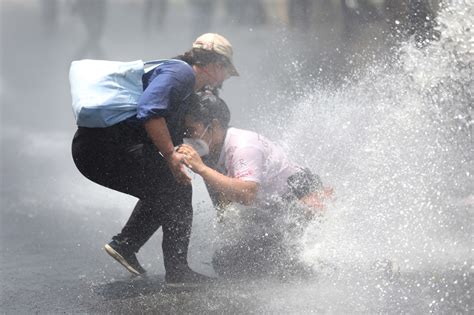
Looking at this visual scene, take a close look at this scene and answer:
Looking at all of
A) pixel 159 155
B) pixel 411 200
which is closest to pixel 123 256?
pixel 159 155

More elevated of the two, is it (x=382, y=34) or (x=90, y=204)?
(x=382, y=34)

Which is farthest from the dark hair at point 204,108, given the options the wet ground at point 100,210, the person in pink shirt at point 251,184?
the wet ground at point 100,210

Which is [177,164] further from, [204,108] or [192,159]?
[204,108]

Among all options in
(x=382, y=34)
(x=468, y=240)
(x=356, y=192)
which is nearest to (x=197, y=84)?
(x=356, y=192)

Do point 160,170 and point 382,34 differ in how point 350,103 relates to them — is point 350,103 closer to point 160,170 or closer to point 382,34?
point 160,170

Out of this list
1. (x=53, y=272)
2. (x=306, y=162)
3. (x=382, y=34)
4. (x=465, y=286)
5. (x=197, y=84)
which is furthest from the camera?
(x=382, y=34)

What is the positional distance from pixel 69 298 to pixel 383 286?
153 cm

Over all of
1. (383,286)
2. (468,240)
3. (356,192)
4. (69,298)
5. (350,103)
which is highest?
(350,103)

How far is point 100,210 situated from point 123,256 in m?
2.34

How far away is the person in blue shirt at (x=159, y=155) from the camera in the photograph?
4.03 meters

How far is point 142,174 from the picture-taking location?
4223 mm

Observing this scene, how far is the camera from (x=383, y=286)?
3799 mm

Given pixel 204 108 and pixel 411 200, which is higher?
pixel 204 108

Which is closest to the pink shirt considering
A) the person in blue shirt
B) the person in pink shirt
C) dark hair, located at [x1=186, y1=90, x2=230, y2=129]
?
the person in pink shirt
